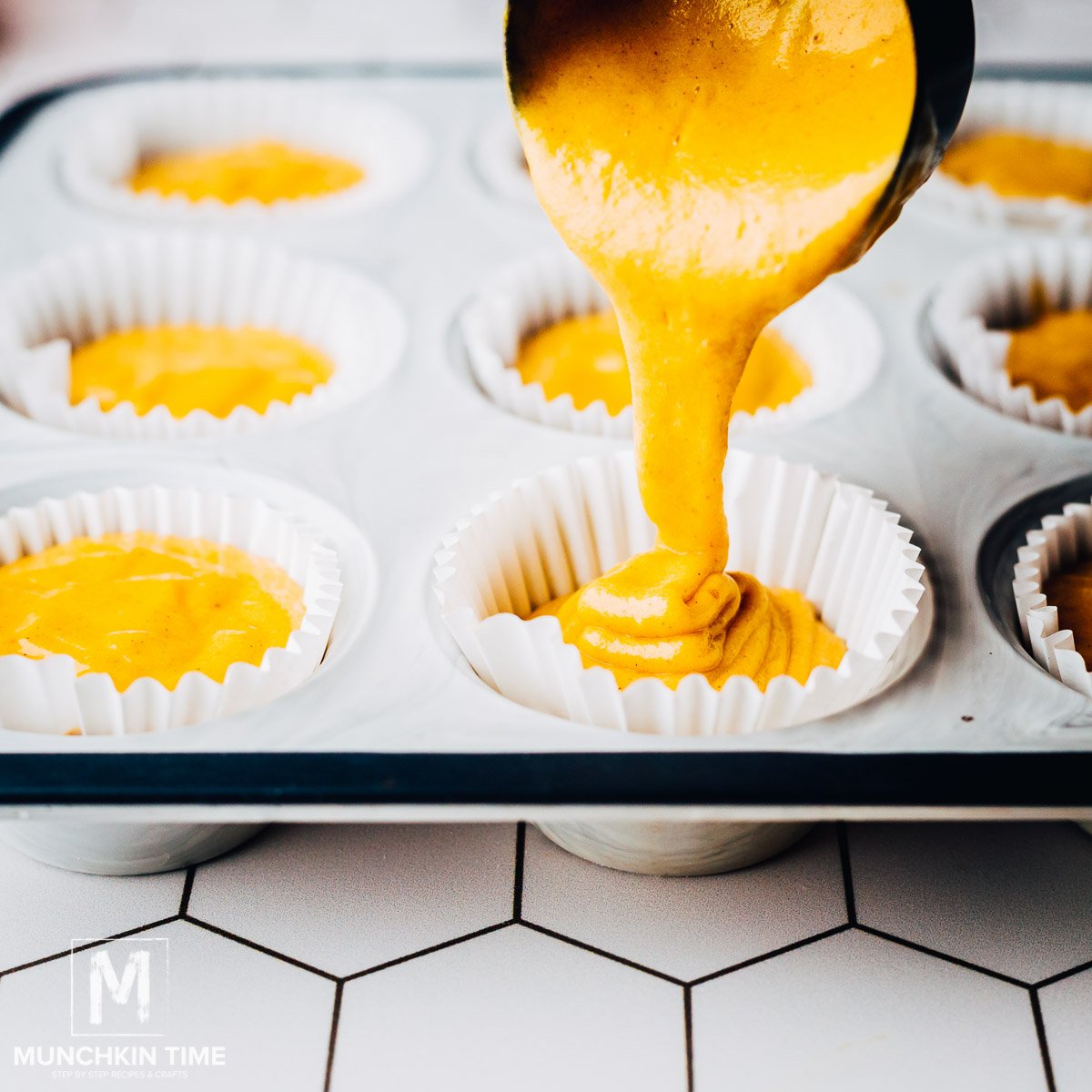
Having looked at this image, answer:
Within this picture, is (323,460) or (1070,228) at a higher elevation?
(1070,228)

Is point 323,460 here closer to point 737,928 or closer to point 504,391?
point 504,391

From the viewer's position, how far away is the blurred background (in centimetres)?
354

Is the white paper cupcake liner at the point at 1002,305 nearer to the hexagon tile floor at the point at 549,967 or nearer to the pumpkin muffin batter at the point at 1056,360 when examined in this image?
the pumpkin muffin batter at the point at 1056,360

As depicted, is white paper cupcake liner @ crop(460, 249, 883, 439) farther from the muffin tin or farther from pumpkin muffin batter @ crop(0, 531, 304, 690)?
pumpkin muffin batter @ crop(0, 531, 304, 690)

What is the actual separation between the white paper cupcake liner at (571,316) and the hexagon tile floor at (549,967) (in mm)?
523

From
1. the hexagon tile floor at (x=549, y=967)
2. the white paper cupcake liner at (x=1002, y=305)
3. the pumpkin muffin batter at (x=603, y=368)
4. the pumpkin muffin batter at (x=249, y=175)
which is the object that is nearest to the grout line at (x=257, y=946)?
the hexagon tile floor at (x=549, y=967)

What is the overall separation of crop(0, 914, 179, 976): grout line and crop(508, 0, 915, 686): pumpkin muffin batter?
0.57 meters

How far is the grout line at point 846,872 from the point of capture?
1.34 metres

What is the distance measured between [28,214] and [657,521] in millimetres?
1301

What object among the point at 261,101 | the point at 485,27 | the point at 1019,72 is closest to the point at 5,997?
the point at 261,101

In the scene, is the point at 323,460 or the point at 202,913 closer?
the point at 202,913

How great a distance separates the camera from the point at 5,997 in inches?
49.0

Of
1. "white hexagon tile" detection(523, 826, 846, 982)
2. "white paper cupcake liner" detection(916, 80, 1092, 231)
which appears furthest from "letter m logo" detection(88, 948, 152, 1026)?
"white paper cupcake liner" detection(916, 80, 1092, 231)

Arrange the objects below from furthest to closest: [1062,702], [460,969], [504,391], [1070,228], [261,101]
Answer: [261,101]
[1070,228]
[504,391]
[460,969]
[1062,702]
